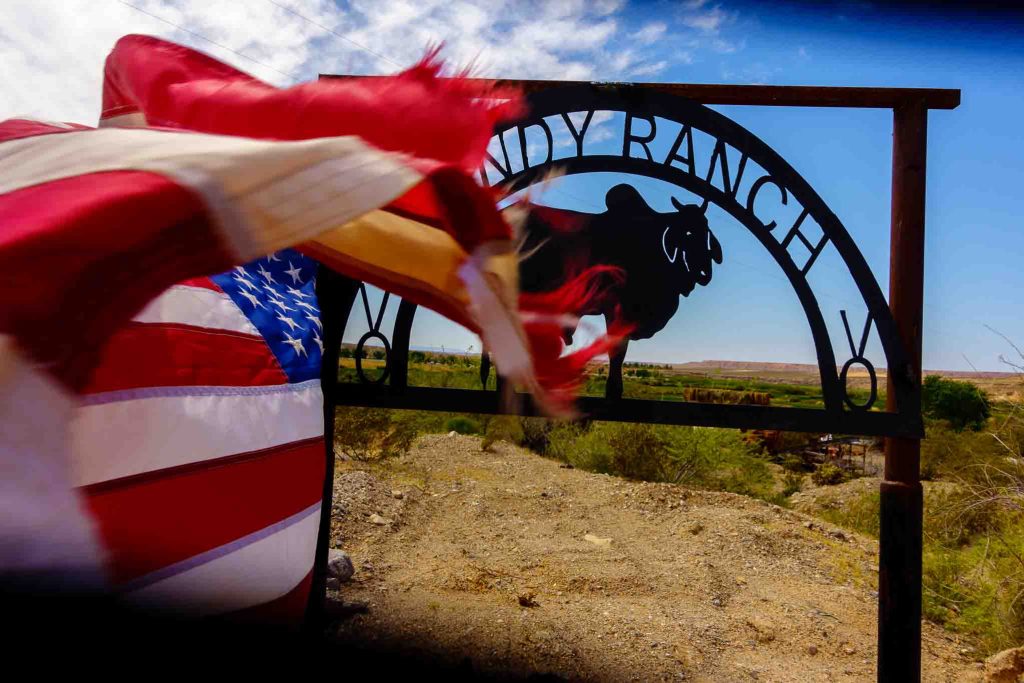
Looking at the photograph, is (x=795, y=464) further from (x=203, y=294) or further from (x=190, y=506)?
(x=190, y=506)

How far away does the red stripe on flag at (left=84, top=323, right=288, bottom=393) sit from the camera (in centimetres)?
104

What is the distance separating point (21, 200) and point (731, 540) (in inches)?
248

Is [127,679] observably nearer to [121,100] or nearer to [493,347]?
[493,347]

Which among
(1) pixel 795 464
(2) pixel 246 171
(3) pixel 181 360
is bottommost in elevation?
(1) pixel 795 464

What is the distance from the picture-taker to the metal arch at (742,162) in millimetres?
2844

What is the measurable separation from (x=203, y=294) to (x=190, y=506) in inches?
17.7

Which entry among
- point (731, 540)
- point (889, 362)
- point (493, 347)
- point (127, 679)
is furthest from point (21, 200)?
point (731, 540)

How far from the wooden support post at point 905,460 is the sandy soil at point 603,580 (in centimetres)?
110

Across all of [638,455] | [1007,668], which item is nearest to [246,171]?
[1007,668]

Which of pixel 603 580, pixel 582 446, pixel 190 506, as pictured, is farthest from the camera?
pixel 582 446

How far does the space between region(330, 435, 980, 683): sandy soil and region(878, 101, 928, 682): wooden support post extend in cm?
110

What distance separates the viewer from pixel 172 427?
3.60 feet

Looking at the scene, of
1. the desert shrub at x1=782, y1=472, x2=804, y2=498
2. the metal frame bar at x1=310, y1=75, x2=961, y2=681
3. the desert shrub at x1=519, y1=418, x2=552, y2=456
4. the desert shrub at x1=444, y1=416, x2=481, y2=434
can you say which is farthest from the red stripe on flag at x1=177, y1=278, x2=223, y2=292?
the desert shrub at x1=782, y1=472, x2=804, y2=498

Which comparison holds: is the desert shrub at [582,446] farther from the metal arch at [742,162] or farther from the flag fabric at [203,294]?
the flag fabric at [203,294]
